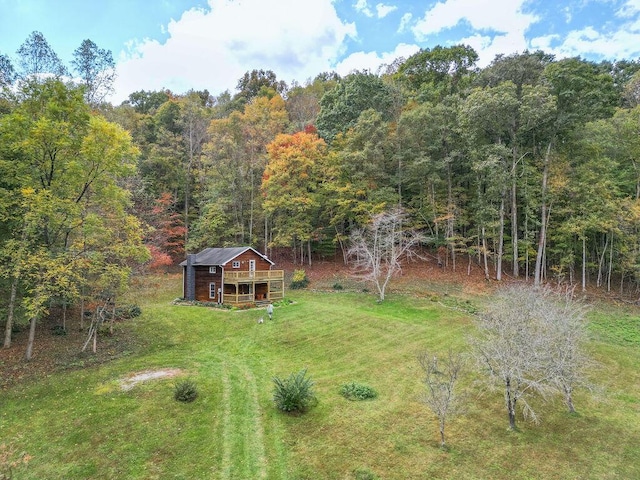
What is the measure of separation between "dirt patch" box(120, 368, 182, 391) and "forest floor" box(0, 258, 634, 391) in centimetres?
238

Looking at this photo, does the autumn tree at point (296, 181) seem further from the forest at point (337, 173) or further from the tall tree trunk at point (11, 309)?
the tall tree trunk at point (11, 309)

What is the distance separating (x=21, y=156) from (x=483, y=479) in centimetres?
1925

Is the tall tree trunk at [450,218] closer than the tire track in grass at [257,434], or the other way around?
the tire track in grass at [257,434]

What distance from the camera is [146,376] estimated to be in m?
12.9

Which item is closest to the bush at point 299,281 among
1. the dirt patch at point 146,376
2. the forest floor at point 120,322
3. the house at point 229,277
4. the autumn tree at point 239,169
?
the forest floor at point 120,322

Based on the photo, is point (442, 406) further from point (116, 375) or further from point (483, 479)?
point (116, 375)

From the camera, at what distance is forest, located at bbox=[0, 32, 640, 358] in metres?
14.2

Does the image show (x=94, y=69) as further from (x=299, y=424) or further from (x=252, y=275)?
(x=299, y=424)

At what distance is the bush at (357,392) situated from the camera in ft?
38.2

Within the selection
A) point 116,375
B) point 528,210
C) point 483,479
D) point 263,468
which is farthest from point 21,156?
point 528,210

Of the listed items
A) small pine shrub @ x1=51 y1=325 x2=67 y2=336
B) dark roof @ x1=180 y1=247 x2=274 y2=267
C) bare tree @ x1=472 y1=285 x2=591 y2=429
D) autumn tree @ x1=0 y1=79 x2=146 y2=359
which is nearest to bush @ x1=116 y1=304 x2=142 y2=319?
small pine shrub @ x1=51 y1=325 x2=67 y2=336

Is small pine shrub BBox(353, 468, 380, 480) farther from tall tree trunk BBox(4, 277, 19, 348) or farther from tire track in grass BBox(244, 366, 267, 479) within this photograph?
tall tree trunk BBox(4, 277, 19, 348)

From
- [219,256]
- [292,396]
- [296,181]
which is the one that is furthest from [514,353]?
[296,181]

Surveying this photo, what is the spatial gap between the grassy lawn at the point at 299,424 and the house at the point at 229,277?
778 centimetres
